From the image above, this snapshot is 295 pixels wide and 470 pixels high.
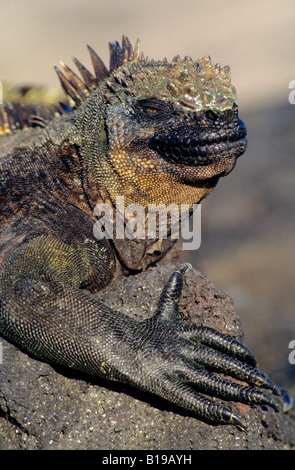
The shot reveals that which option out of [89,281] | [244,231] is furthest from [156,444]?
[244,231]

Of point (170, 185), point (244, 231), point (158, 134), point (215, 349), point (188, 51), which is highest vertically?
point (158, 134)

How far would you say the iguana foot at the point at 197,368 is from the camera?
2.88m

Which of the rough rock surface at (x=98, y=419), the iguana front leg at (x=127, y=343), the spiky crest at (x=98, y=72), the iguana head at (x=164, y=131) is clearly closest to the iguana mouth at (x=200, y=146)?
the iguana head at (x=164, y=131)

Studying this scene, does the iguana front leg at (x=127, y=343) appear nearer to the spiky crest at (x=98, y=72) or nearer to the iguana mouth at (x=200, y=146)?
the iguana mouth at (x=200, y=146)

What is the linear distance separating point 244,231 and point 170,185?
7.38m

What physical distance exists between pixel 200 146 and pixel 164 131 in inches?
9.9

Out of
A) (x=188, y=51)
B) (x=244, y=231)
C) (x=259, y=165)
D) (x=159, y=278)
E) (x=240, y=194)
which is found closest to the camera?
(x=159, y=278)

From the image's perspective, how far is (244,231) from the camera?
424 inches

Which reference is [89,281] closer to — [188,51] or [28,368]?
[28,368]

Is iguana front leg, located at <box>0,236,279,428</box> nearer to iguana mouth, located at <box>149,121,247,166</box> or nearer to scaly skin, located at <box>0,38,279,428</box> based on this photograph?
scaly skin, located at <box>0,38,279,428</box>

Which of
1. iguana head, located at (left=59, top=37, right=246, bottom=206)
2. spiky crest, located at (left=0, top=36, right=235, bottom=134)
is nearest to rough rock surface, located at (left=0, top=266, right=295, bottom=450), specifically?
iguana head, located at (left=59, top=37, right=246, bottom=206)

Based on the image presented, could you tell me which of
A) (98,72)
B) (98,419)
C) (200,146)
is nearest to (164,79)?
(200,146)

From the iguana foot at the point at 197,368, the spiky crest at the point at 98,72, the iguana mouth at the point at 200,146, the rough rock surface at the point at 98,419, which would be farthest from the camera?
the spiky crest at the point at 98,72

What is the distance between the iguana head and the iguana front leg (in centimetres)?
69
